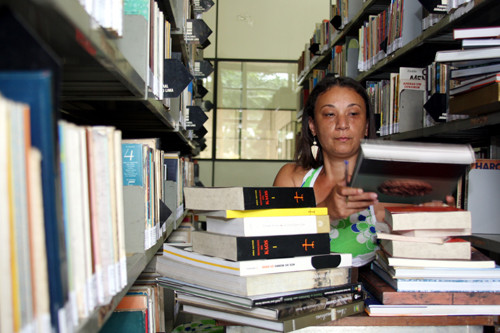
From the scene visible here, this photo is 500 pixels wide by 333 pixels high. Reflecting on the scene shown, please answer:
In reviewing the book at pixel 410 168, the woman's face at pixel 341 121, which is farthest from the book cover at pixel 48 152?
the woman's face at pixel 341 121

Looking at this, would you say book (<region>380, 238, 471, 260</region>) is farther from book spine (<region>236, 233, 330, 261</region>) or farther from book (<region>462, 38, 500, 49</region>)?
book (<region>462, 38, 500, 49</region>)

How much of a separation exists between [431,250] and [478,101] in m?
0.62

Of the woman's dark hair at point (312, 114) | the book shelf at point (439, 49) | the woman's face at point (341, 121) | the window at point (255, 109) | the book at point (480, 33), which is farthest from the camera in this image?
the window at point (255, 109)

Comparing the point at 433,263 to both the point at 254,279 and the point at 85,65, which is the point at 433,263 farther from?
the point at 85,65

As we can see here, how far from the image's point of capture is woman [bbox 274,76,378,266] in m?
1.59

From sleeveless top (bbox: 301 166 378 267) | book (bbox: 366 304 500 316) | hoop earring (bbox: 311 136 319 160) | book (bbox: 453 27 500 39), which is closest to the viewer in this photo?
book (bbox: 366 304 500 316)

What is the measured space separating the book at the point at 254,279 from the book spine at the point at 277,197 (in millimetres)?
161

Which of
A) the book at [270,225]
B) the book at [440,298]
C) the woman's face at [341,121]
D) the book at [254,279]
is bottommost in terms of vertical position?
the book at [440,298]

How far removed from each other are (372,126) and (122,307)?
1.35m

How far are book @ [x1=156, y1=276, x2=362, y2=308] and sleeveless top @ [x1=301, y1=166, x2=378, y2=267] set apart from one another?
1.46ft

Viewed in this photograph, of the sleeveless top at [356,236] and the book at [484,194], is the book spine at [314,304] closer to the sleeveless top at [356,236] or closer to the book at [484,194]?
the sleeveless top at [356,236]

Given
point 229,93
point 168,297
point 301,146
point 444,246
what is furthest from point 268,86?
point 444,246

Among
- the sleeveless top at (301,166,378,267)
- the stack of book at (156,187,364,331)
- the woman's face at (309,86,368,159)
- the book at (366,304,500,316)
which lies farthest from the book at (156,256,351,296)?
the woman's face at (309,86,368,159)

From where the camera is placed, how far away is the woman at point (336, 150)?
1.59 meters
